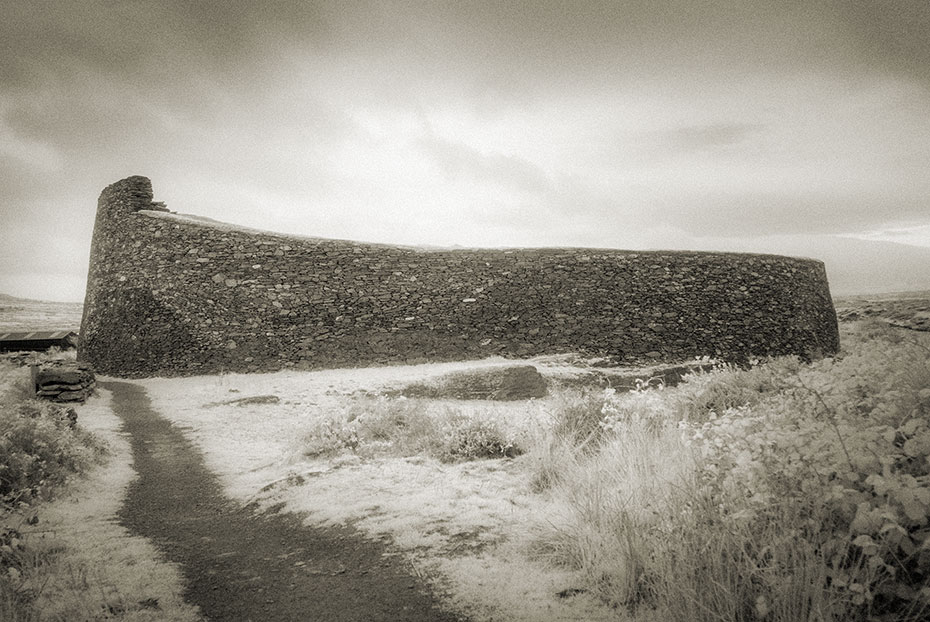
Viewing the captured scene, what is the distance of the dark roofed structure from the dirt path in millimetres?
21571

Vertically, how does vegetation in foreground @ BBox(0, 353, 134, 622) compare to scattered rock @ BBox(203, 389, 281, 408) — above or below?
above

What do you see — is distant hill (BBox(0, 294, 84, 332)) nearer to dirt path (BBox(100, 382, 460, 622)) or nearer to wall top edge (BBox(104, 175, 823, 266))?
wall top edge (BBox(104, 175, 823, 266))

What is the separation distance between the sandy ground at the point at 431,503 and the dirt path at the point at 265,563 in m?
0.20

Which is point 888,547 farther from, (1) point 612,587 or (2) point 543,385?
(2) point 543,385

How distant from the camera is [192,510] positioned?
5438 millimetres

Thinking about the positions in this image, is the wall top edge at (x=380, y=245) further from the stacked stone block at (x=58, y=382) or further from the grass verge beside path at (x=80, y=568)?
the grass verge beside path at (x=80, y=568)

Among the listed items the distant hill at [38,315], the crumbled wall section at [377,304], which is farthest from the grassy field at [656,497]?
the distant hill at [38,315]

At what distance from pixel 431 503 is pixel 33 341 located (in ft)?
83.4

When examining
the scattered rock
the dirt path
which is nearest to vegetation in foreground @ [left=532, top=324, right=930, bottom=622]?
the dirt path

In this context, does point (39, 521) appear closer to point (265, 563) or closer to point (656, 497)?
point (265, 563)

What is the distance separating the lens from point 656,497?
12.1 ft

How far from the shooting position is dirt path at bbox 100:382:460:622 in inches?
132

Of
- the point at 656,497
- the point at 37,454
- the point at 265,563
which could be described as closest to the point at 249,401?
the point at 37,454

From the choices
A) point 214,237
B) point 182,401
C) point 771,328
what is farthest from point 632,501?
point 771,328
